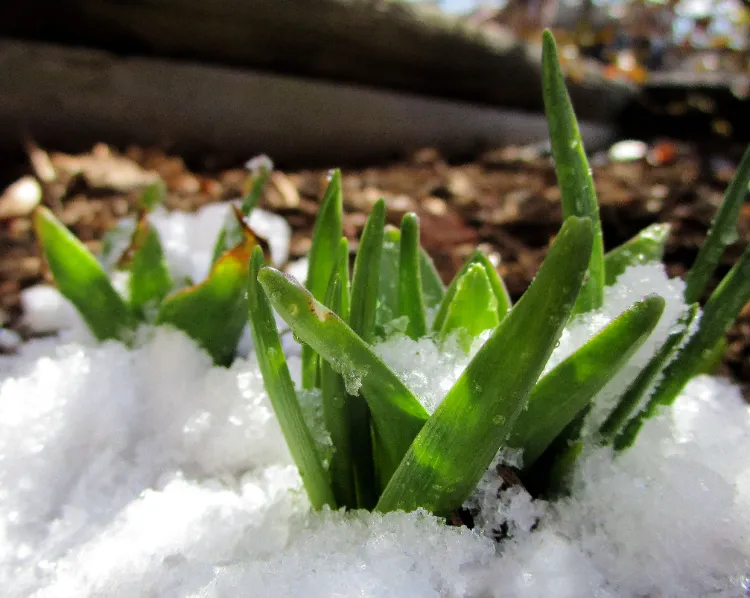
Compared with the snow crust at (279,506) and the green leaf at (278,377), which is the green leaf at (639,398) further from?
the green leaf at (278,377)

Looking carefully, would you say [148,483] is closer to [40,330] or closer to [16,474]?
[16,474]

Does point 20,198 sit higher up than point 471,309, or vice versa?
point 471,309

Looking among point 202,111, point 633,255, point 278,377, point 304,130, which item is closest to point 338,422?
point 278,377

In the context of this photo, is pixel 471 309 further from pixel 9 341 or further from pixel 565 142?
pixel 9 341

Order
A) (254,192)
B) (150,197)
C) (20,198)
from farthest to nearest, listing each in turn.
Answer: (20,198) < (150,197) < (254,192)

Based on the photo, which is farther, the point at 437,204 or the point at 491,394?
the point at 437,204

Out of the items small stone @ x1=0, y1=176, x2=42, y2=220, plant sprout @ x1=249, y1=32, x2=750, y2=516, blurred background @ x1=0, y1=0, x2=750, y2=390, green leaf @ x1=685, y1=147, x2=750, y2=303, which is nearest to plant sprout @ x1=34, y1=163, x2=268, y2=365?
plant sprout @ x1=249, y1=32, x2=750, y2=516
